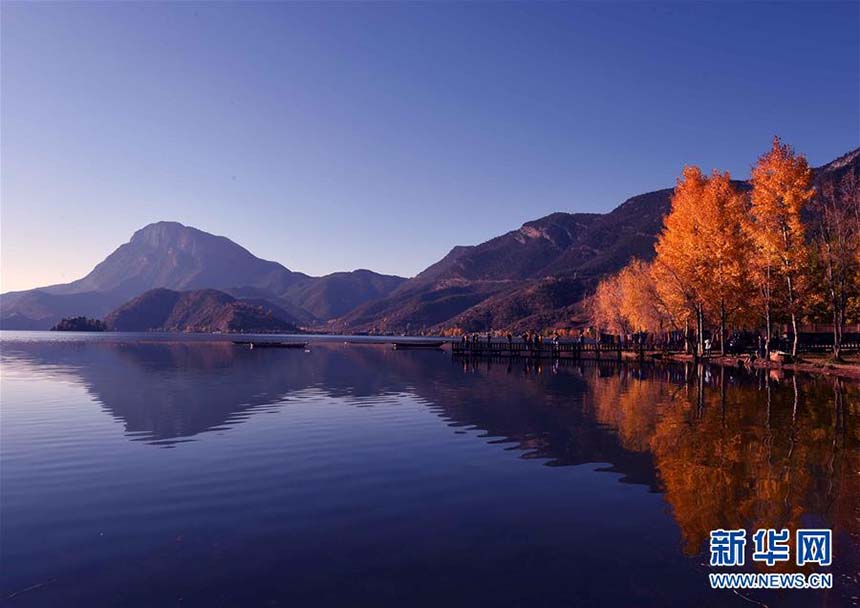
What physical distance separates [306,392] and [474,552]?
90.6ft

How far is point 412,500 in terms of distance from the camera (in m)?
12.8

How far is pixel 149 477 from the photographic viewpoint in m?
15.2

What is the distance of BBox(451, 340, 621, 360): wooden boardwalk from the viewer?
77.2 meters

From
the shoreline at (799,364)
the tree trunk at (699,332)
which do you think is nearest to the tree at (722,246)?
the tree trunk at (699,332)

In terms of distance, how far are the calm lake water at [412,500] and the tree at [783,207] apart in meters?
24.0

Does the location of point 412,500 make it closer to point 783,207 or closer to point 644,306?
point 783,207

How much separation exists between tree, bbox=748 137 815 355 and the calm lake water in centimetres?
2398

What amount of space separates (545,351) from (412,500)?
72.0 meters

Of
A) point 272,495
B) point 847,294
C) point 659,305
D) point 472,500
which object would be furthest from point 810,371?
point 272,495

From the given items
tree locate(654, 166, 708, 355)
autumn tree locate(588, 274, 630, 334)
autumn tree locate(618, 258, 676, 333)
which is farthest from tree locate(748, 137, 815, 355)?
autumn tree locate(588, 274, 630, 334)

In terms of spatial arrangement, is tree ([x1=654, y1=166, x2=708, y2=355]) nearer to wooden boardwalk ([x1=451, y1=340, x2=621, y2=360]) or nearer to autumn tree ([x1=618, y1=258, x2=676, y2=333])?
autumn tree ([x1=618, y1=258, x2=676, y2=333])

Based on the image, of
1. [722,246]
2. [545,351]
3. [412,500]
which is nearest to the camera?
[412,500]

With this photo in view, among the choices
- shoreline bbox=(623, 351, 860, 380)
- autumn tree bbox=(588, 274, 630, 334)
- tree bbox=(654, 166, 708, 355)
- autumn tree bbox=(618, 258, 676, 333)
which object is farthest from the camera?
autumn tree bbox=(588, 274, 630, 334)

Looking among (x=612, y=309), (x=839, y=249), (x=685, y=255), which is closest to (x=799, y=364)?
(x=839, y=249)
